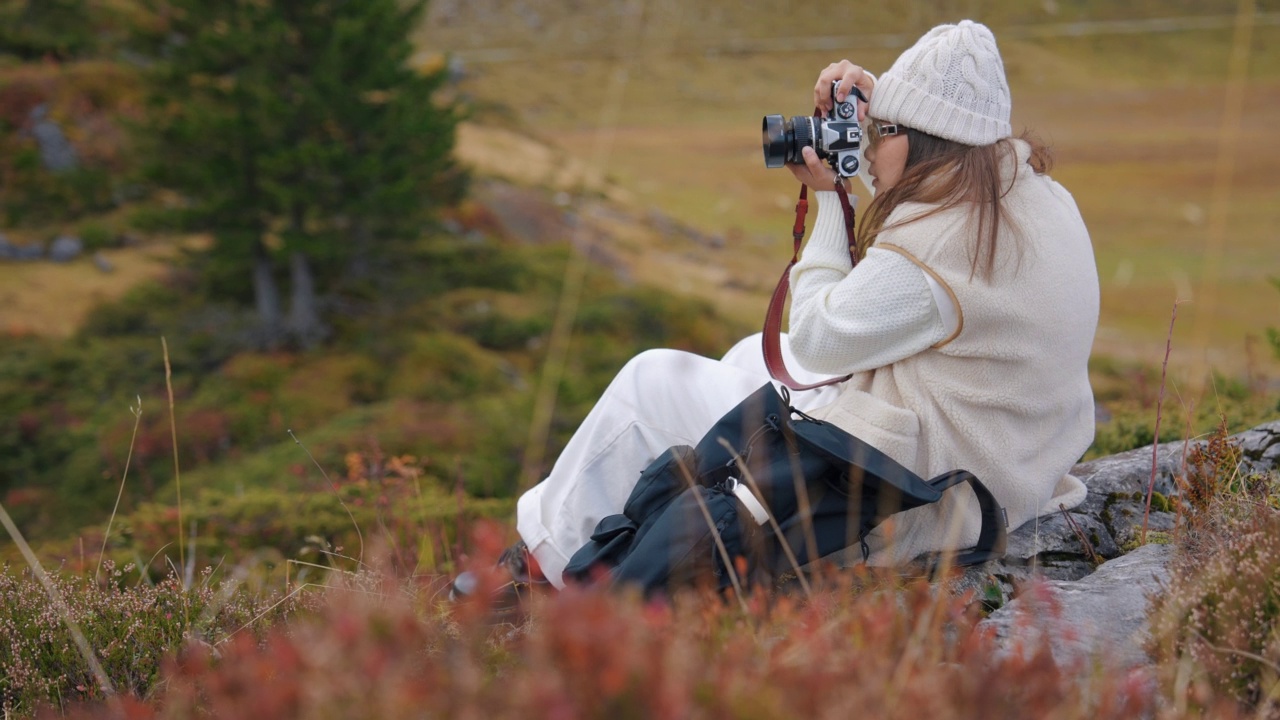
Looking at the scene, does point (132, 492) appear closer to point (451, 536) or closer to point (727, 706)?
point (451, 536)

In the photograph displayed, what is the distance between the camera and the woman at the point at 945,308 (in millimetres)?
2012

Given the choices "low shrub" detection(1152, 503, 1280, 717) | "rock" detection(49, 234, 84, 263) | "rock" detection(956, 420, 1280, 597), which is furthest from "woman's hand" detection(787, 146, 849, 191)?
"rock" detection(49, 234, 84, 263)

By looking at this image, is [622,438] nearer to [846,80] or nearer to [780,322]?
[780,322]

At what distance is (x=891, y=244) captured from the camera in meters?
2.03

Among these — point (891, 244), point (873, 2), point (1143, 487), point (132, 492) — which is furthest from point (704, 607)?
point (873, 2)

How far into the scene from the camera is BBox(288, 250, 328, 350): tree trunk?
1116 cm

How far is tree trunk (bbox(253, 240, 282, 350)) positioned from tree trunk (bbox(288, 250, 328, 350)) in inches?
7.6

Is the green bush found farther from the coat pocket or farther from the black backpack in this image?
the coat pocket

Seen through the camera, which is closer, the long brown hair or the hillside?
the long brown hair

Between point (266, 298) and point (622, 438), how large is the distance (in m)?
10.2

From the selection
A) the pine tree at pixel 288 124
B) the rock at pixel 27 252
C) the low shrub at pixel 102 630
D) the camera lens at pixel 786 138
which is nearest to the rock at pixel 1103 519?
the camera lens at pixel 786 138

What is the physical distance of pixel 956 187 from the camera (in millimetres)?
2053

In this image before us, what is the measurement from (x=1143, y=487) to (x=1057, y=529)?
19.4 inches

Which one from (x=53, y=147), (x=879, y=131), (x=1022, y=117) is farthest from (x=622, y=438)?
(x=1022, y=117)
